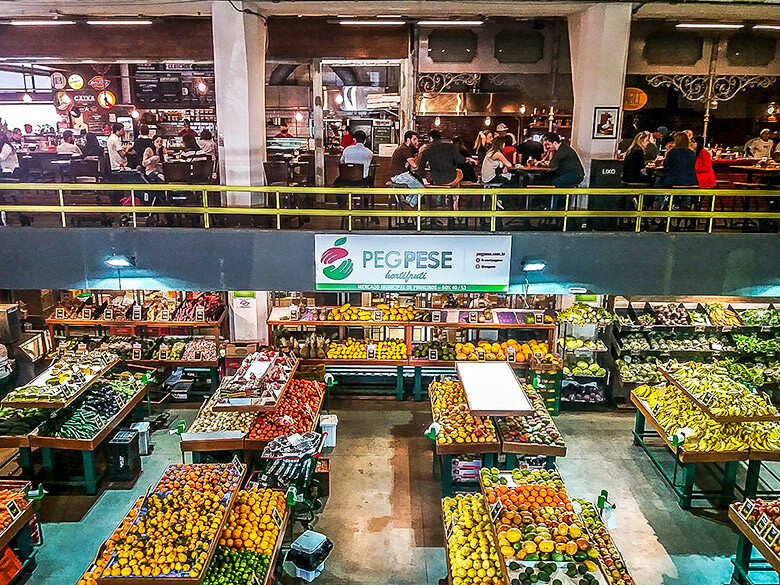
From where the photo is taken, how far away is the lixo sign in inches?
354

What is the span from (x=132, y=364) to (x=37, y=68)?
1206 cm

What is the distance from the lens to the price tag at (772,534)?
608 cm

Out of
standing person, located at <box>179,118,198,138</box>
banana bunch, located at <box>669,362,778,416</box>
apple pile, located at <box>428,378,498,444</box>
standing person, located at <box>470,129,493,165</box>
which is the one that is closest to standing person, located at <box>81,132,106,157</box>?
standing person, located at <box>179,118,198,138</box>

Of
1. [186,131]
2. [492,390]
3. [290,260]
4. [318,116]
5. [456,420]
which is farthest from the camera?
[318,116]

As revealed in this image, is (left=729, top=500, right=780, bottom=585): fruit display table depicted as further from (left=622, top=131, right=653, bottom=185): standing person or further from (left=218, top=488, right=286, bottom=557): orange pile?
(left=622, top=131, right=653, bottom=185): standing person

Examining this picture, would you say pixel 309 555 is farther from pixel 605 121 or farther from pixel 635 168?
pixel 605 121

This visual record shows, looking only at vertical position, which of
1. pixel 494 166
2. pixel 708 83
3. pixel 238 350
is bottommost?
pixel 238 350

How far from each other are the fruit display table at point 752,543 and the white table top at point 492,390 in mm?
2433

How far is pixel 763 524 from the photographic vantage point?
633 cm

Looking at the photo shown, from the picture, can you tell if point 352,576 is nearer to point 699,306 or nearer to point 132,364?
point 132,364

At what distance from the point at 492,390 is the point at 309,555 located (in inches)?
123

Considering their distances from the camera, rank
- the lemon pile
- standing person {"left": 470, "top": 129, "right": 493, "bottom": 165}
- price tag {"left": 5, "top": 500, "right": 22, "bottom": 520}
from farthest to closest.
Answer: standing person {"left": 470, "top": 129, "right": 493, "bottom": 165} < price tag {"left": 5, "top": 500, "right": 22, "bottom": 520} < the lemon pile

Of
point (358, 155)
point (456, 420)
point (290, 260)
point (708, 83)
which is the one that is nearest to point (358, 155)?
point (358, 155)

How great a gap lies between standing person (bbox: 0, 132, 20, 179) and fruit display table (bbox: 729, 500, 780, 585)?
12016 mm
